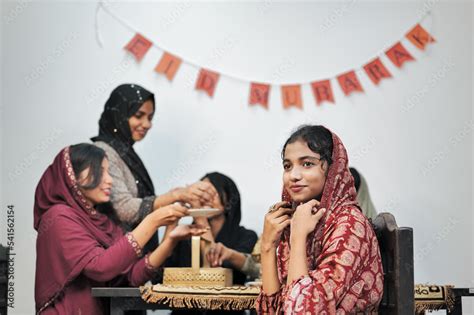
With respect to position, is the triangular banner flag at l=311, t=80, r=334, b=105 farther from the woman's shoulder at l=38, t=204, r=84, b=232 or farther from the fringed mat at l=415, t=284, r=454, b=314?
the fringed mat at l=415, t=284, r=454, b=314

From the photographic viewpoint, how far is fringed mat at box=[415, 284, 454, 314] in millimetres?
3273

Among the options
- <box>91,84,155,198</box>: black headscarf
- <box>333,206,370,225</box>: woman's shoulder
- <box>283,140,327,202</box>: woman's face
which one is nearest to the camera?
<box>333,206,370,225</box>: woman's shoulder

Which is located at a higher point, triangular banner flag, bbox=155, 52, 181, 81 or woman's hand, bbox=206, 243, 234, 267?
triangular banner flag, bbox=155, 52, 181, 81

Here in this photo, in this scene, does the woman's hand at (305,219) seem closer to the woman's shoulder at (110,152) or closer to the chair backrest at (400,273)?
the chair backrest at (400,273)

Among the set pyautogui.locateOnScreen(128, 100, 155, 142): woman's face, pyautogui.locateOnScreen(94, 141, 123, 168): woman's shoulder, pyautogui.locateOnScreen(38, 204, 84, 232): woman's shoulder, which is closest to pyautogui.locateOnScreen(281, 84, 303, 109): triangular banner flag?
pyautogui.locateOnScreen(128, 100, 155, 142): woman's face

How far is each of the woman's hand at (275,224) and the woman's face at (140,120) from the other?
189 centimetres

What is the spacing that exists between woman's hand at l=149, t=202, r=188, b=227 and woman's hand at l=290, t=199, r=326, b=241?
136 centimetres

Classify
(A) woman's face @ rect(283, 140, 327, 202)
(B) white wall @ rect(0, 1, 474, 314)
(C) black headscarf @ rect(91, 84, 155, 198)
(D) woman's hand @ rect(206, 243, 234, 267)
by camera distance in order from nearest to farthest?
(A) woman's face @ rect(283, 140, 327, 202)
(D) woman's hand @ rect(206, 243, 234, 267)
(C) black headscarf @ rect(91, 84, 155, 198)
(B) white wall @ rect(0, 1, 474, 314)

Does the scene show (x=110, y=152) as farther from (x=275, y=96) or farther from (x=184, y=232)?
(x=275, y=96)

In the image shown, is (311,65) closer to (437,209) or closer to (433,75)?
(433,75)

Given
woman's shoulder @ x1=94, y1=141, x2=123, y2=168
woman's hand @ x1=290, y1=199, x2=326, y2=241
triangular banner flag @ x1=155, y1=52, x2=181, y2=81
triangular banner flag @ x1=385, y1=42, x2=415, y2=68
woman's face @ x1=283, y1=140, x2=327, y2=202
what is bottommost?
woman's hand @ x1=290, y1=199, x2=326, y2=241

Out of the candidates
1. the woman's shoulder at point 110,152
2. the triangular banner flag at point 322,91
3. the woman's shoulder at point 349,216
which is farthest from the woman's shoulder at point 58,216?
the triangular banner flag at point 322,91

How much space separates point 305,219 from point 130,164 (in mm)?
2008

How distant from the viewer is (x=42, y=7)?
18.3ft
